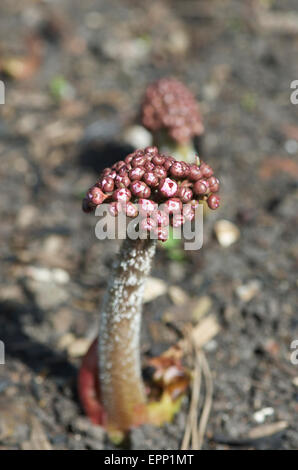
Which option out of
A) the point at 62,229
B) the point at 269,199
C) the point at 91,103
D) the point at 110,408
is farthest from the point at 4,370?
the point at 91,103

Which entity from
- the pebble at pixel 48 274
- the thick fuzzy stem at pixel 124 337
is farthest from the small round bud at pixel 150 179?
the pebble at pixel 48 274

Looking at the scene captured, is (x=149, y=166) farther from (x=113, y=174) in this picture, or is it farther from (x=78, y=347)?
(x=78, y=347)

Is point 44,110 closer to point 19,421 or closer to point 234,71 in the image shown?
point 234,71

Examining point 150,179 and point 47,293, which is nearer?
point 150,179

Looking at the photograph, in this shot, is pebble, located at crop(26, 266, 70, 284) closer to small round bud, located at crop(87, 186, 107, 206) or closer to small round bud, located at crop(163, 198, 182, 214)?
small round bud, located at crop(87, 186, 107, 206)

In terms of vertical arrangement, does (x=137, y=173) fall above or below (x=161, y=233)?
above

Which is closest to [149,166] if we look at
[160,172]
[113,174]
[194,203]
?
[160,172]
